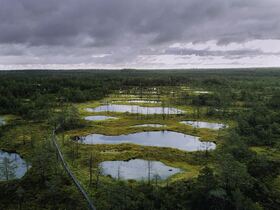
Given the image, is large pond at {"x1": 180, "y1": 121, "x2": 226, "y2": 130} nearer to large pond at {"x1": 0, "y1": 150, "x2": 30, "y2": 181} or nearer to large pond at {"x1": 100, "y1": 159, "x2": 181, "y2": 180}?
large pond at {"x1": 100, "y1": 159, "x2": 181, "y2": 180}

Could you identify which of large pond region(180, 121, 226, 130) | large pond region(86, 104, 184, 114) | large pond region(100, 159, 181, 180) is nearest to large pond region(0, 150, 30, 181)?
large pond region(100, 159, 181, 180)

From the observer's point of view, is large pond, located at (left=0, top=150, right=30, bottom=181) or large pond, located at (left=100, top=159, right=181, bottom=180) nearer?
large pond, located at (left=0, top=150, right=30, bottom=181)

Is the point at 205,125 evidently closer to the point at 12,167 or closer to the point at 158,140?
the point at 158,140

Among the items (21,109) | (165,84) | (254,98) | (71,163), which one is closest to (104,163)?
(71,163)

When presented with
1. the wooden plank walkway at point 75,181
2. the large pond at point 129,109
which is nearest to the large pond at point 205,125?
the large pond at point 129,109

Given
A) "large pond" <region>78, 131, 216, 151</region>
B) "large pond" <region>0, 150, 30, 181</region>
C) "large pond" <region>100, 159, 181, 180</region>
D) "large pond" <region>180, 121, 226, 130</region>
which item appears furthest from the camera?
"large pond" <region>180, 121, 226, 130</region>

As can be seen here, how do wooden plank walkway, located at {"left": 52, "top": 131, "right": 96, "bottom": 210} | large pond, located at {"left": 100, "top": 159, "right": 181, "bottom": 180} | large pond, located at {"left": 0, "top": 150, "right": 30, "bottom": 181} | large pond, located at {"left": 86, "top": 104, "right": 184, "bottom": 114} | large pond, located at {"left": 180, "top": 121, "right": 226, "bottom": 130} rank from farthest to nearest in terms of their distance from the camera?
large pond, located at {"left": 86, "top": 104, "right": 184, "bottom": 114} < large pond, located at {"left": 180, "top": 121, "right": 226, "bottom": 130} < large pond, located at {"left": 100, "top": 159, "right": 181, "bottom": 180} < large pond, located at {"left": 0, "top": 150, "right": 30, "bottom": 181} < wooden plank walkway, located at {"left": 52, "top": 131, "right": 96, "bottom": 210}

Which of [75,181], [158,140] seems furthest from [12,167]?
[158,140]

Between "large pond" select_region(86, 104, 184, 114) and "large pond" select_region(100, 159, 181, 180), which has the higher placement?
"large pond" select_region(86, 104, 184, 114)
